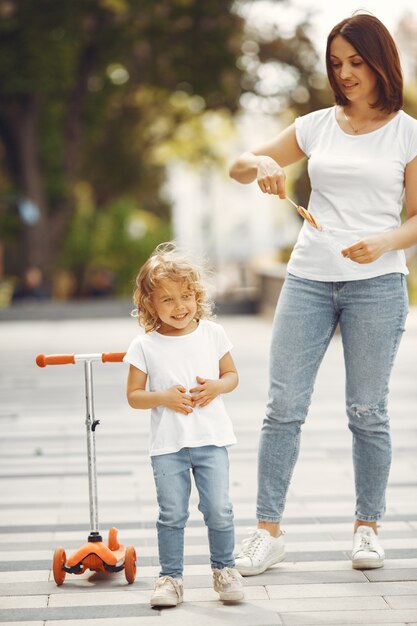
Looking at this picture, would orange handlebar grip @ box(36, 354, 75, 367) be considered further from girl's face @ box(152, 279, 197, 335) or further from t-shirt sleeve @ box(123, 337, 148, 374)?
girl's face @ box(152, 279, 197, 335)

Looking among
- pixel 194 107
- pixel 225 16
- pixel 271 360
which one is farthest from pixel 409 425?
pixel 194 107

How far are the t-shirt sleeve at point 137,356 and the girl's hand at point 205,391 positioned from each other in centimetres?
18

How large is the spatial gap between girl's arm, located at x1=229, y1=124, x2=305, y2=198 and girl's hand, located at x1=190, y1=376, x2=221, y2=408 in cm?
67

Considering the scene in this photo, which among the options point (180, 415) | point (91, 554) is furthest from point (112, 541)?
point (180, 415)

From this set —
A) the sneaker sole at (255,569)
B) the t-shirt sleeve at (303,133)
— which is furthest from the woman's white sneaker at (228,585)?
the t-shirt sleeve at (303,133)

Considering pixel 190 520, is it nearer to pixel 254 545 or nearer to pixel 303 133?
pixel 254 545

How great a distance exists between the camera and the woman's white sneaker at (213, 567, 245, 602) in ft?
12.6

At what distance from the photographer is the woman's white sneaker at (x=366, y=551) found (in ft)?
13.9

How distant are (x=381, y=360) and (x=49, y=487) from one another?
228 centimetres

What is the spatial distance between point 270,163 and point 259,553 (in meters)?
1.37

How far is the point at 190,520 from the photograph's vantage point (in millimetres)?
5125

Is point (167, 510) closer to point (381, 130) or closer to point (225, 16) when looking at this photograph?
point (381, 130)

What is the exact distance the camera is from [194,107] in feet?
107

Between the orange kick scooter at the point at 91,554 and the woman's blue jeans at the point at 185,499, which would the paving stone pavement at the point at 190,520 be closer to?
the orange kick scooter at the point at 91,554
